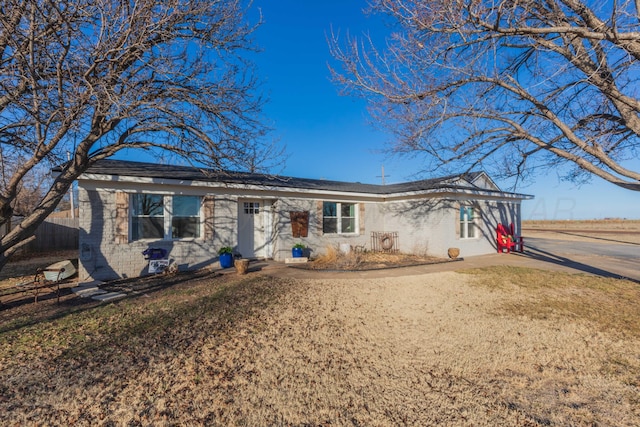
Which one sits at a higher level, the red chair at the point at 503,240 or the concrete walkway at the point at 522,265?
the red chair at the point at 503,240

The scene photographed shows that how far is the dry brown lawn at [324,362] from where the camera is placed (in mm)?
2717

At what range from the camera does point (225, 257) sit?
981 centimetres

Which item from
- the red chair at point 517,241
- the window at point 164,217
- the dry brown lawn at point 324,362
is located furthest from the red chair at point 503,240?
the window at point 164,217

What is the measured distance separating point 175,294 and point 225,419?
15.1 ft

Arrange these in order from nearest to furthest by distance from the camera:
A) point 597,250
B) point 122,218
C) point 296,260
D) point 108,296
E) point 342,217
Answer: point 108,296, point 122,218, point 296,260, point 342,217, point 597,250

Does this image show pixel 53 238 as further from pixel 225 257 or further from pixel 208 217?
pixel 225 257

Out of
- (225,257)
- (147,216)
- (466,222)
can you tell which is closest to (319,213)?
(225,257)

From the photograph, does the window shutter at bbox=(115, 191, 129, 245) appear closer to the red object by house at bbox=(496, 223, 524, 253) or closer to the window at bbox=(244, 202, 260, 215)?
the window at bbox=(244, 202, 260, 215)

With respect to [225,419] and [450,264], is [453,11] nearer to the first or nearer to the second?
[225,419]

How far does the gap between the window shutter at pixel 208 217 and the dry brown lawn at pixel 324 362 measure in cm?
362

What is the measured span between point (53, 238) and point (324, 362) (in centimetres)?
1863

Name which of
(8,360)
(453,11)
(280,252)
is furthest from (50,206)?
(453,11)

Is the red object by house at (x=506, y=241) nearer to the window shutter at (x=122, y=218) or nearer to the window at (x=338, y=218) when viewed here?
the window at (x=338, y=218)

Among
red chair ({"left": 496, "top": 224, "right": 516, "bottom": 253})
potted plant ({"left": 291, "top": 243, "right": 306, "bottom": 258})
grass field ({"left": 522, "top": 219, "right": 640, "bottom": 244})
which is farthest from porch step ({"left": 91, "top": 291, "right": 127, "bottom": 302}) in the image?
grass field ({"left": 522, "top": 219, "right": 640, "bottom": 244})
